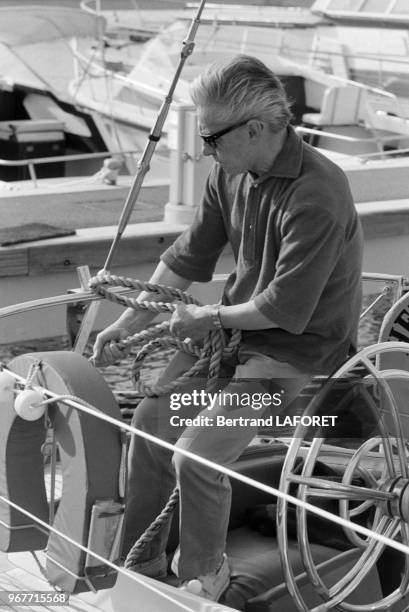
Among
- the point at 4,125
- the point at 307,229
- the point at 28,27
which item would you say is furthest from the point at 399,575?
the point at 28,27

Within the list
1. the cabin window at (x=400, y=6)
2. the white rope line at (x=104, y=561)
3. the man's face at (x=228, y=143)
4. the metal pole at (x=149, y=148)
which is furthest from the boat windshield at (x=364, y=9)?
the white rope line at (x=104, y=561)

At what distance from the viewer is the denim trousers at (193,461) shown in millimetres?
2852

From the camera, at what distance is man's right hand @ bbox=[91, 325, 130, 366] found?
319 cm

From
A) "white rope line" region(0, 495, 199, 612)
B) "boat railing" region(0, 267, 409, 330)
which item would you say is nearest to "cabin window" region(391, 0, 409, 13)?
"boat railing" region(0, 267, 409, 330)

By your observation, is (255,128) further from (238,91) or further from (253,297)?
(253,297)

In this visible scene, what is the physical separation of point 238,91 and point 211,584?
4.24 ft

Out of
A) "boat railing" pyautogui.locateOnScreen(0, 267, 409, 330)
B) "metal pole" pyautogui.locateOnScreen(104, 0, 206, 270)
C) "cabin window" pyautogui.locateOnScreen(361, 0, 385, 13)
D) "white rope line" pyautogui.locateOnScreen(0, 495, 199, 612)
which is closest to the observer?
"white rope line" pyautogui.locateOnScreen(0, 495, 199, 612)

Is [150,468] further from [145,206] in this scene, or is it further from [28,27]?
[28,27]

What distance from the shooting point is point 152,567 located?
3074 mm

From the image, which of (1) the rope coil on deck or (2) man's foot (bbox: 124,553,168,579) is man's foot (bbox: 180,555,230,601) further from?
(1) the rope coil on deck

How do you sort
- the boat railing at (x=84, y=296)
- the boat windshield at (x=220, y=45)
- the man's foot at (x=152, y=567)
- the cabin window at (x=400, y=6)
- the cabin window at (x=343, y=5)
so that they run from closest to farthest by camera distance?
the man's foot at (x=152, y=567) → the boat railing at (x=84, y=296) → the cabin window at (x=400, y=6) → the boat windshield at (x=220, y=45) → the cabin window at (x=343, y=5)

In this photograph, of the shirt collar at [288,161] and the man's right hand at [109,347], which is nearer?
the shirt collar at [288,161]

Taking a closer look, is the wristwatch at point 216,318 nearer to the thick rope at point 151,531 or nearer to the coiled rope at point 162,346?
the coiled rope at point 162,346

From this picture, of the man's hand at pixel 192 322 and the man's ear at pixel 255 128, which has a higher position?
the man's ear at pixel 255 128
